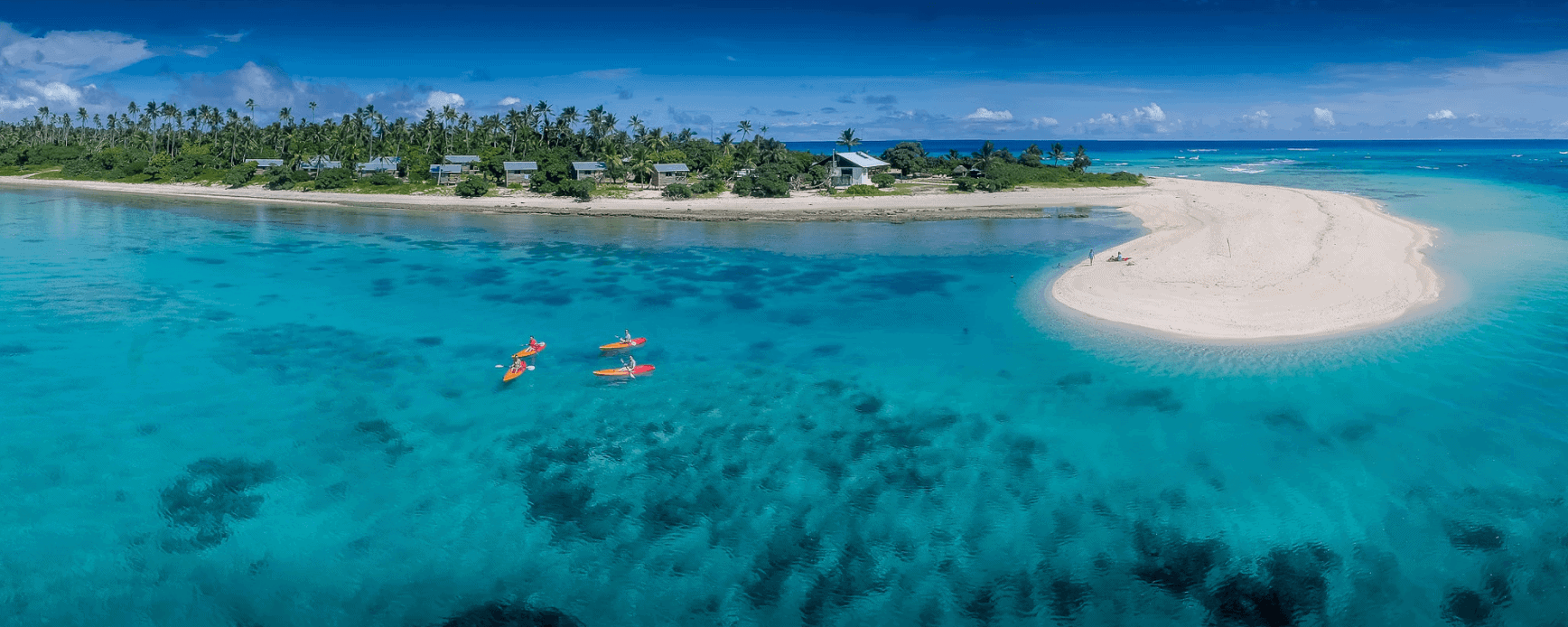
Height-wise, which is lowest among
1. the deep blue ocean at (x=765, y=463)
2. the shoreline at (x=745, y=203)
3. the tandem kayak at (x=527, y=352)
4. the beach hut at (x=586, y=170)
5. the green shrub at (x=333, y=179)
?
the deep blue ocean at (x=765, y=463)

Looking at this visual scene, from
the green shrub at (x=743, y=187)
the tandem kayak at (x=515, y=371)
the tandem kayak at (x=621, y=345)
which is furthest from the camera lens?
the green shrub at (x=743, y=187)

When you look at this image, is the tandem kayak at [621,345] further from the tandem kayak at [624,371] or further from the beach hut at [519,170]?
the beach hut at [519,170]

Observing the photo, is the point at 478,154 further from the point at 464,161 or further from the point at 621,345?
the point at 621,345

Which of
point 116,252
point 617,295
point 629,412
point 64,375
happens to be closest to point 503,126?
point 116,252

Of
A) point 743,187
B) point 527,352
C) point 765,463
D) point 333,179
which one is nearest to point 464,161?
point 333,179

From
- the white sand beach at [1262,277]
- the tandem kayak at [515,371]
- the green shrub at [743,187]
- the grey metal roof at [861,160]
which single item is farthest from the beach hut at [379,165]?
the white sand beach at [1262,277]
